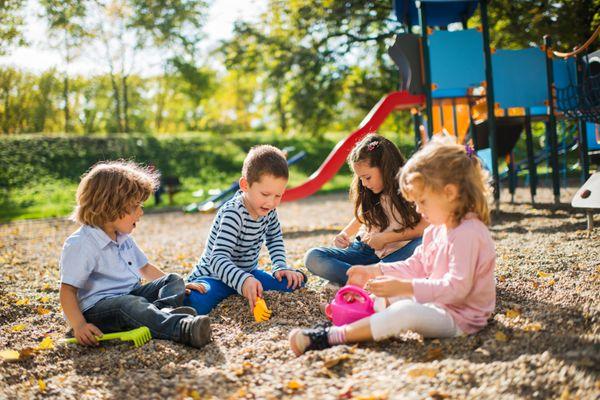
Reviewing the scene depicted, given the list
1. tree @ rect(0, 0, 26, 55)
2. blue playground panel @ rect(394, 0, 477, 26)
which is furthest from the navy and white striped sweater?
tree @ rect(0, 0, 26, 55)

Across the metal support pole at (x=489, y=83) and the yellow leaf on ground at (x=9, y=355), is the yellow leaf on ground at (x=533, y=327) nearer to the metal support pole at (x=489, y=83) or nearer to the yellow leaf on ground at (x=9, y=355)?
the yellow leaf on ground at (x=9, y=355)

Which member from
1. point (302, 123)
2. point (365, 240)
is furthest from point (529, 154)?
point (302, 123)

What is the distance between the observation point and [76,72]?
80.9 feet

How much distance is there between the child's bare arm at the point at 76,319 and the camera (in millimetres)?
3037

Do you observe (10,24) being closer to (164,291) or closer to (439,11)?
(439,11)

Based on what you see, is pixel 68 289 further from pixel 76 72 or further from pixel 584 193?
pixel 76 72

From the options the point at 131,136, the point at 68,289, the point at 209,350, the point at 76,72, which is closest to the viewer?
the point at 209,350

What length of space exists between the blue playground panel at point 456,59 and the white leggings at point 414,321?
532 cm

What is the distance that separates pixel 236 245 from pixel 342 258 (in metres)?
0.79

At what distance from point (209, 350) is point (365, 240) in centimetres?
161

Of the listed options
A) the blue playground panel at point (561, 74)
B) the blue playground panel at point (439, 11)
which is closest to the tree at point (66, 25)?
the blue playground panel at point (439, 11)

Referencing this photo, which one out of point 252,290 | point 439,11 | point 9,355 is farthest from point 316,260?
point 439,11

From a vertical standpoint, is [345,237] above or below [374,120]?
below

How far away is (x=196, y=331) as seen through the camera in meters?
2.89
